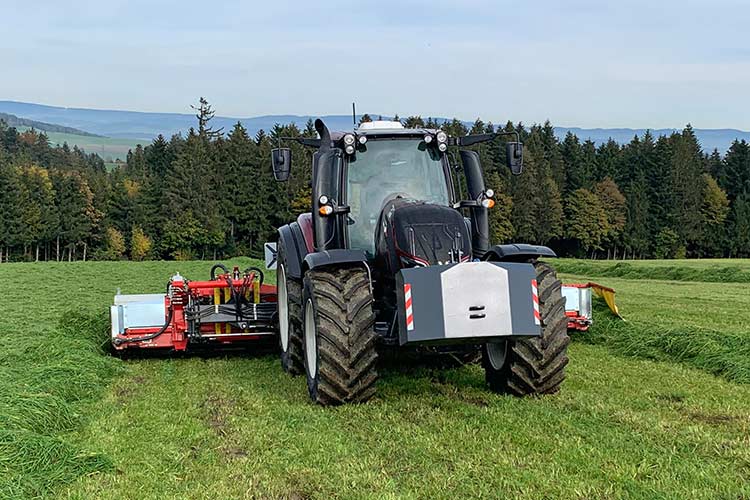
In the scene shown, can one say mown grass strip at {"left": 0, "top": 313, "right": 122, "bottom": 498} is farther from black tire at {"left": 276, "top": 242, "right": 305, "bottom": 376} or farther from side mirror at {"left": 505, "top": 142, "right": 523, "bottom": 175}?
side mirror at {"left": 505, "top": 142, "right": 523, "bottom": 175}

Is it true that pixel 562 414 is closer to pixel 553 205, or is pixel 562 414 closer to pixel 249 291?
pixel 249 291

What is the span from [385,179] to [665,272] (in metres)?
23.6

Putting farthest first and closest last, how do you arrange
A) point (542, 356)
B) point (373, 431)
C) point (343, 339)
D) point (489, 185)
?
point (489, 185)
point (542, 356)
point (343, 339)
point (373, 431)

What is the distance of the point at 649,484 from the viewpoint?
538 cm

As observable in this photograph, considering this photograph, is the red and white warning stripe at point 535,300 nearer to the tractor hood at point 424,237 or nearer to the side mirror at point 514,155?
the tractor hood at point 424,237

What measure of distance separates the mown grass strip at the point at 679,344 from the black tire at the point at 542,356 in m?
2.54

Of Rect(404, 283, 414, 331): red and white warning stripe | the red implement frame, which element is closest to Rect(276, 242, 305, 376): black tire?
the red implement frame

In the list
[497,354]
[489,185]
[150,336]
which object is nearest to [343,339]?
[497,354]

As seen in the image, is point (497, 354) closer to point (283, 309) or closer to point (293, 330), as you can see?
point (293, 330)

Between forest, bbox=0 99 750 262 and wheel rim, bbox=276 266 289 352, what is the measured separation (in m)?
54.3

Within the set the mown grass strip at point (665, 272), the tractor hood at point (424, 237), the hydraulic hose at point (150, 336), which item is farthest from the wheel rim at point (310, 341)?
the mown grass strip at point (665, 272)

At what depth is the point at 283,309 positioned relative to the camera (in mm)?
11047

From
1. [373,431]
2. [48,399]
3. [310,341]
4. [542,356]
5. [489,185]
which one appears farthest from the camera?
[489,185]

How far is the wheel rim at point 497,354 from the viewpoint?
834cm
